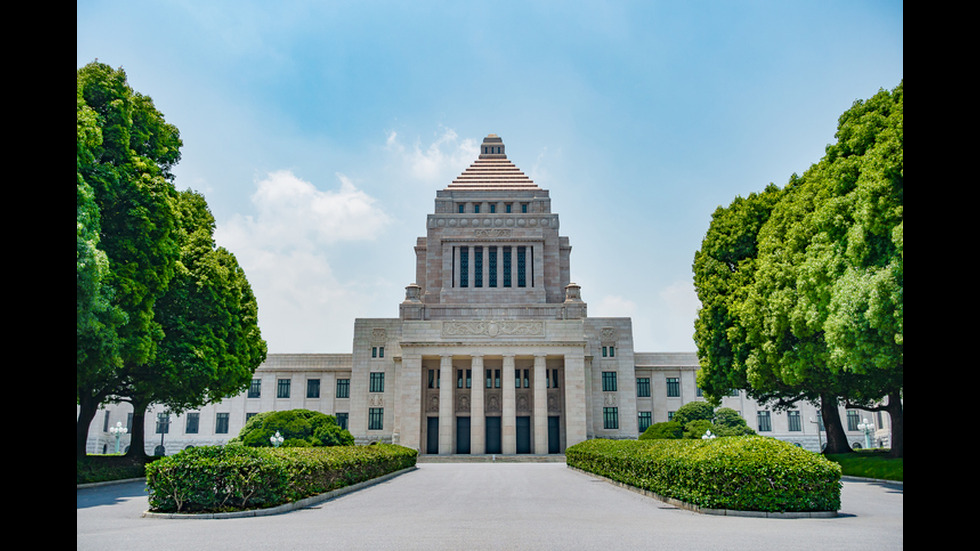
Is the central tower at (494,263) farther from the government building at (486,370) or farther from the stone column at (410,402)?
the stone column at (410,402)

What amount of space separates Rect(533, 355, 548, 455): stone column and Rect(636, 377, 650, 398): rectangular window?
1230 cm

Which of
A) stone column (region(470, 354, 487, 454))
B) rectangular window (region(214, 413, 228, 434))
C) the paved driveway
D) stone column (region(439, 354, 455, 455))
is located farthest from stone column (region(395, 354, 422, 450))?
Result: the paved driveway

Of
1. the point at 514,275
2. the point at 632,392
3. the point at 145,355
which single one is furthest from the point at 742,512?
the point at 514,275

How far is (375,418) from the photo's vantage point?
2122 inches

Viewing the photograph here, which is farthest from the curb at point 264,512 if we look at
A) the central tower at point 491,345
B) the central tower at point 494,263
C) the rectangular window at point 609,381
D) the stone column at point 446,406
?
the rectangular window at point 609,381

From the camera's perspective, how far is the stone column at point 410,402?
46750 millimetres

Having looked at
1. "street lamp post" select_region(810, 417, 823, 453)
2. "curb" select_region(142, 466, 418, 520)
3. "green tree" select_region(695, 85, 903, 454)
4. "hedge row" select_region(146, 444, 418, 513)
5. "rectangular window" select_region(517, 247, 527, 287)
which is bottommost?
"street lamp post" select_region(810, 417, 823, 453)

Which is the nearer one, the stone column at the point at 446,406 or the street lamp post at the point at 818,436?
the stone column at the point at 446,406

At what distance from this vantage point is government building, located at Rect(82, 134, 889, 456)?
156 feet

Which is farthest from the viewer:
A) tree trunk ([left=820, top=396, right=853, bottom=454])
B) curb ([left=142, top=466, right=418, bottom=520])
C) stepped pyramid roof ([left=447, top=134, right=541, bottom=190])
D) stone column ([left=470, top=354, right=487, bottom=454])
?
stepped pyramid roof ([left=447, top=134, right=541, bottom=190])

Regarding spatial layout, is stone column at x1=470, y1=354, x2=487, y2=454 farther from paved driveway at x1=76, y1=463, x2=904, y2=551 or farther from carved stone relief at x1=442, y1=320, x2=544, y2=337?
paved driveway at x1=76, y1=463, x2=904, y2=551

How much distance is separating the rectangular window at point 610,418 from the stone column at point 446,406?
13550mm

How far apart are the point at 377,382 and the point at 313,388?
21.3ft

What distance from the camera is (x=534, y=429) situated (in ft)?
158
